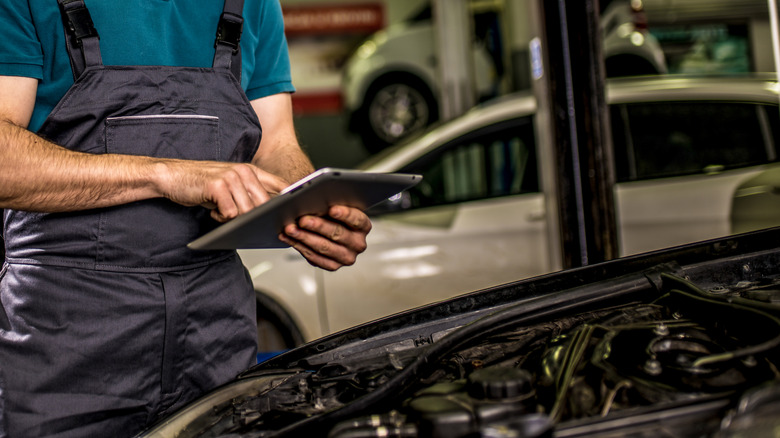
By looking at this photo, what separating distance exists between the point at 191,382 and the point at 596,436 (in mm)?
733

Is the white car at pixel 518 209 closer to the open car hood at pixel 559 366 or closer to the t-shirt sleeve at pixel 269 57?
the t-shirt sleeve at pixel 269 57

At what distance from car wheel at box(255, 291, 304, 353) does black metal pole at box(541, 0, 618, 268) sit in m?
1.39

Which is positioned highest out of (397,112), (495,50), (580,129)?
(495,50)

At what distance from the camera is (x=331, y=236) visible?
1089 mm

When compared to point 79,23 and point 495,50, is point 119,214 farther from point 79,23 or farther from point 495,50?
point 495,50

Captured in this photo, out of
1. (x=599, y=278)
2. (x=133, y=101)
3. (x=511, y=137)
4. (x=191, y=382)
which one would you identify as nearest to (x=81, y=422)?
(x=191, y=382)

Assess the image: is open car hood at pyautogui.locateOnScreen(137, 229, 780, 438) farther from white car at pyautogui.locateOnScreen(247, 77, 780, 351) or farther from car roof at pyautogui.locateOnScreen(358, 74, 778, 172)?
car roof at pyautogui.locateOnScreen(358, 74, 778, 172)

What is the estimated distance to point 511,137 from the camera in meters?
3.29

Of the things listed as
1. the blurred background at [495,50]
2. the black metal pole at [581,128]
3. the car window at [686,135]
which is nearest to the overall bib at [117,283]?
the black metal pole at [581,128]

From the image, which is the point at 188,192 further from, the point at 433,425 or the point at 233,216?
the point at 433,425

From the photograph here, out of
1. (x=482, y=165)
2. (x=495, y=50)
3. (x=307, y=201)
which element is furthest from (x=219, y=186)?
(x=495, y=50)

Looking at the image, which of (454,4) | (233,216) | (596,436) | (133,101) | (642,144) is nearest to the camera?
(596,436)

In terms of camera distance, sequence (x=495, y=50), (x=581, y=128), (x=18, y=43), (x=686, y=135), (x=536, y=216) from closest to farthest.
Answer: (x=18, y=43)
(x=581, y=128)
(x=536, y=216)
(x=686, y=135)
(x=495, y=50)

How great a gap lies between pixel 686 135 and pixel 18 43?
2.95 m
